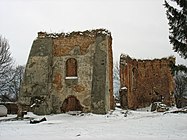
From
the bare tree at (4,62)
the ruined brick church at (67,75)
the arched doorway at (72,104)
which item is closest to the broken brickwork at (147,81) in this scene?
the arched doorway at (72,104)

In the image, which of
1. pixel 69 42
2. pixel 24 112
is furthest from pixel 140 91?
pixel 24 112

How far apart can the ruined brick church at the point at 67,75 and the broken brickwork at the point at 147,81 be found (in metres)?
7.87

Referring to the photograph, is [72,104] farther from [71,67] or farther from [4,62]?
[4,62]

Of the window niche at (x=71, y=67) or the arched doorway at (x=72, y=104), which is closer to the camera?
the arched doorway at (x=72, y=104)

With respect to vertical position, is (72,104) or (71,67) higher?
(71,67)

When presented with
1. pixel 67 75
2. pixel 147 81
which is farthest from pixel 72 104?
pixel 147 81

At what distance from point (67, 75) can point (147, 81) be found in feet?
37.9

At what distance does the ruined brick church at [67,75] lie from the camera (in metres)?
19.7

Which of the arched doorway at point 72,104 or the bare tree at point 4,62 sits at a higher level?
the bare tree at point 4,62

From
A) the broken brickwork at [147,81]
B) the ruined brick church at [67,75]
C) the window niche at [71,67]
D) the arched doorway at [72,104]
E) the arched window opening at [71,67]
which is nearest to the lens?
Answer: the ruined brick church at [67,75]

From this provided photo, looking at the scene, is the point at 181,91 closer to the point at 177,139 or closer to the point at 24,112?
the point at 24,112

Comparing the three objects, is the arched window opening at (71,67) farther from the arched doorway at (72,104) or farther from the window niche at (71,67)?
the arched doorway at (72,104)

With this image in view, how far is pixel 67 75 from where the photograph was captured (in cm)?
2242

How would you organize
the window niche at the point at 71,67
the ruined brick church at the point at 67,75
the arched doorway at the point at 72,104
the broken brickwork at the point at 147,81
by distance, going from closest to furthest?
the ruined brick church at the point at 67,75, the arched doorway at the point at 72,104, the window niche at the point at 71,67, the broken brickwork at the point at 147,81
